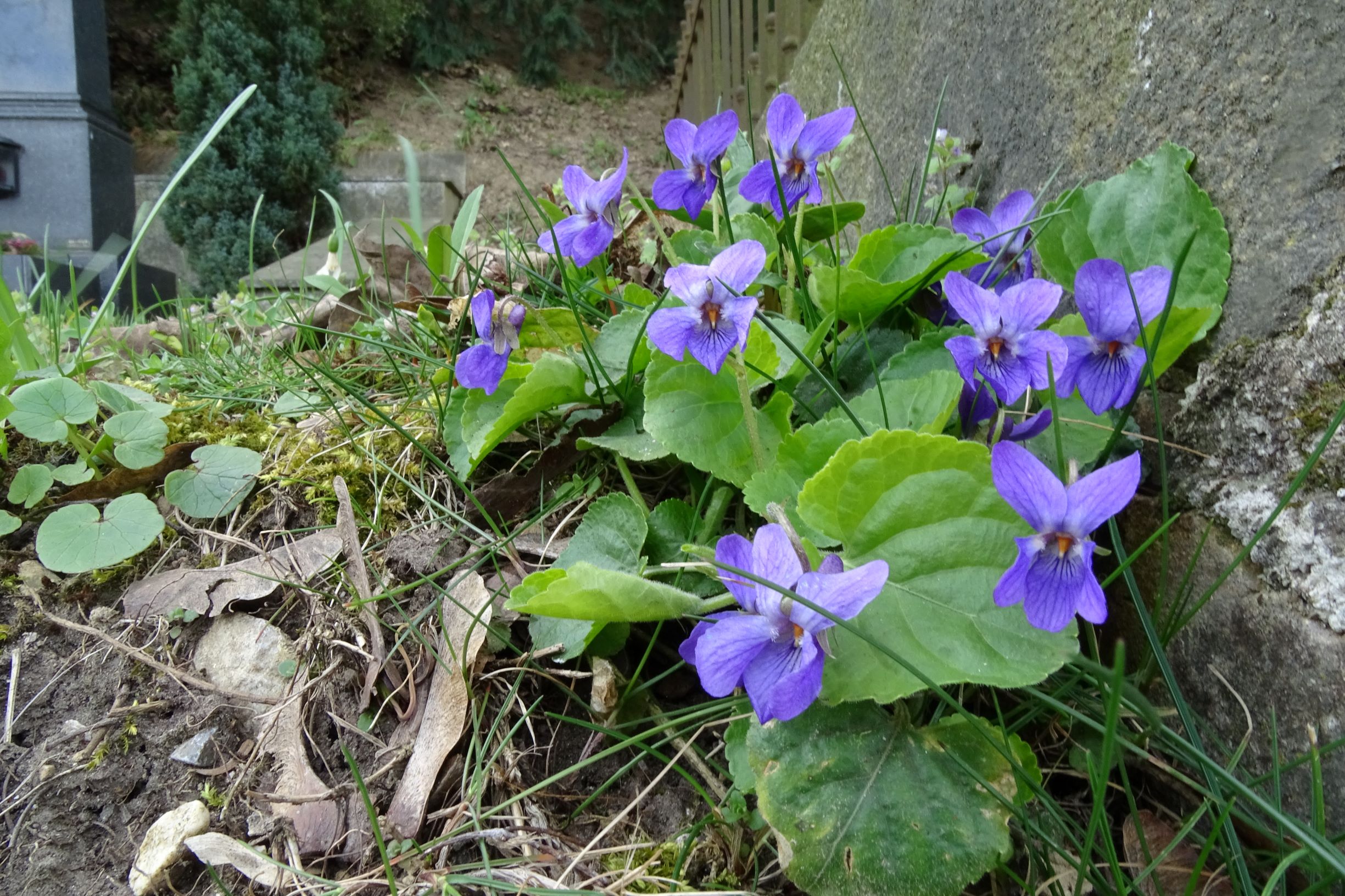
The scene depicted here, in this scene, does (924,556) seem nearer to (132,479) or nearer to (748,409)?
(748,409)

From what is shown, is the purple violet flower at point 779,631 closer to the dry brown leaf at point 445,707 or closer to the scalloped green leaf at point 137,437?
the dry brown leaf at point 445,707

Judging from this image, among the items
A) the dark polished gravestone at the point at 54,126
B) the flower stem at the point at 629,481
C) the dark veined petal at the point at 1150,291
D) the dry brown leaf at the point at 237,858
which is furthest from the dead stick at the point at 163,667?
the dark polished gravestone at the point at 54,126

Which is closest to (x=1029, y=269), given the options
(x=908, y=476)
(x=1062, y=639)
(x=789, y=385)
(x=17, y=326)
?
(x=789, y=385)

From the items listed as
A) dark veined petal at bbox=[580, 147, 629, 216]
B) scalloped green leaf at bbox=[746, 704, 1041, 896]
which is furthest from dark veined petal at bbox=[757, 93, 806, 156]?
scalloped green leaf at bbox=[746, 704, 1041, 896]

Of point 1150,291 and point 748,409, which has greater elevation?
point 1150,291

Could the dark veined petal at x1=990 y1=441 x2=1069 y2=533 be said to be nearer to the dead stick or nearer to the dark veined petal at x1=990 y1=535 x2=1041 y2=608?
the dark veined petal at x1=990 y1=535 x2=1041 y2=608

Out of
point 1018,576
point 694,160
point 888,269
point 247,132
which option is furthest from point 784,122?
point 247,132
